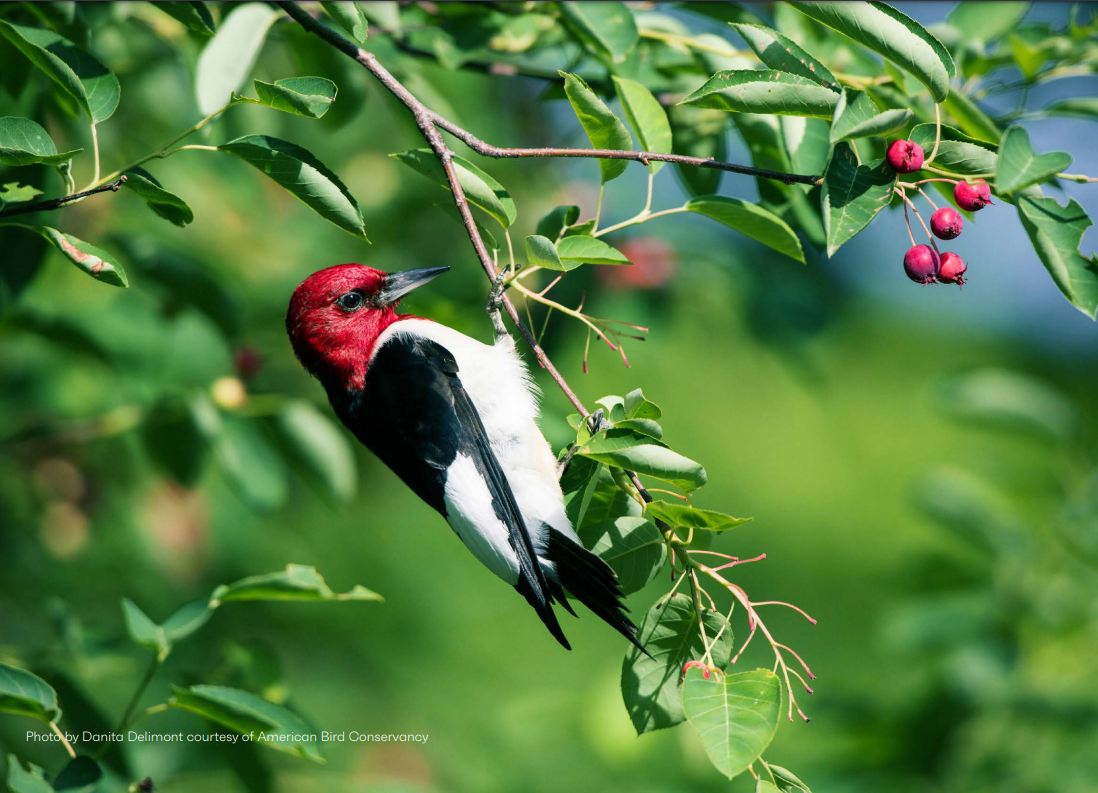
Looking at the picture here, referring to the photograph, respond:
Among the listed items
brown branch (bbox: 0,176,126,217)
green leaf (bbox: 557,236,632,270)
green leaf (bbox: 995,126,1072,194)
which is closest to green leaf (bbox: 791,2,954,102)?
green leaf (bbox: 995,126,1072,194)

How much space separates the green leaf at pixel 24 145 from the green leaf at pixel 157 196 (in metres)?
0.09

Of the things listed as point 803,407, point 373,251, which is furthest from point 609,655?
point 373,251

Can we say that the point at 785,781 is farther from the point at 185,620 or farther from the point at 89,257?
the point at 89,257

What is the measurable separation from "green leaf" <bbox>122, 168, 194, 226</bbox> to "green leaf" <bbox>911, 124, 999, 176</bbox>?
45.1 inches

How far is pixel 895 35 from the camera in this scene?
1.28m

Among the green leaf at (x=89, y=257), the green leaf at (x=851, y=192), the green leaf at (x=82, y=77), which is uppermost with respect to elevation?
the green leaf at (x=851, y=192)

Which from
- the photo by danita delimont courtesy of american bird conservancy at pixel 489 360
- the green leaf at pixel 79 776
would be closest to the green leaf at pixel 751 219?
the photo by danita delimont courtesy of american bird conservancy at pixel 489 360

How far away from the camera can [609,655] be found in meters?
6.78

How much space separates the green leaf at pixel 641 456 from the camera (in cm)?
133

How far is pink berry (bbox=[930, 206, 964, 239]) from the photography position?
1333mm

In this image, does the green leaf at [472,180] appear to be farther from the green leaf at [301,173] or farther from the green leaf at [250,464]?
the green leaf at [250,464]

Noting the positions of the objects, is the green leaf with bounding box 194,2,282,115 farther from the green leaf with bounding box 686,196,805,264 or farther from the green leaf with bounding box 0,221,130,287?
the green leaf with bounding box 686,196,805,264

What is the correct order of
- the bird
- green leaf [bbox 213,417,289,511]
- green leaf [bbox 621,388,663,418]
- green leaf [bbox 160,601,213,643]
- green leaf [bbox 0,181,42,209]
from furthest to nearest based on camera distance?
green leaf [bbox 213,417,289,511] → the bird → green leaf [bbox 160,601,213,643] → green leaf [bbox 0,181,42,209] → green leaf [bbox 621,388,663,418]

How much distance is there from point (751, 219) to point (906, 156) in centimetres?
26
